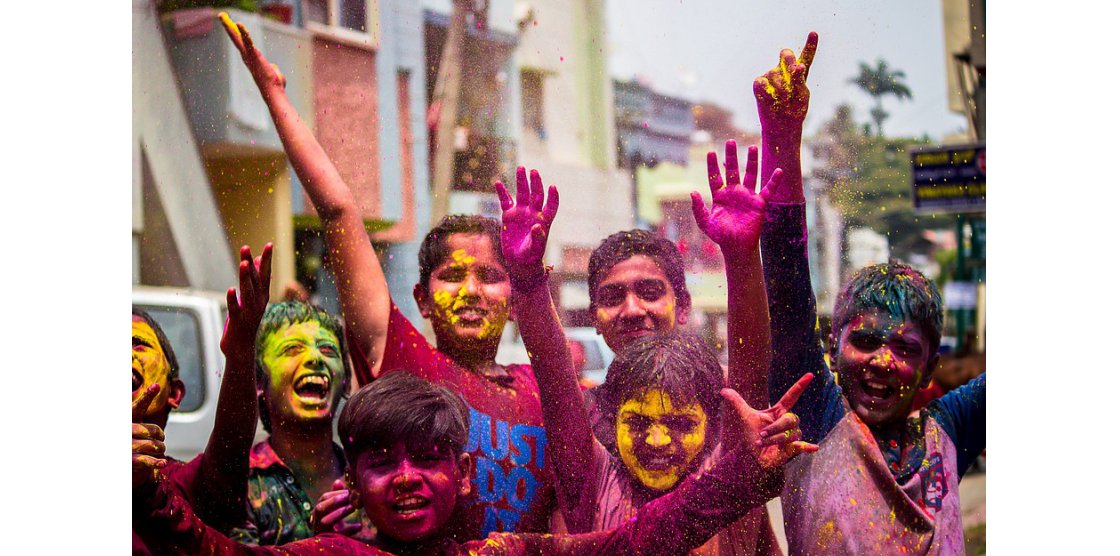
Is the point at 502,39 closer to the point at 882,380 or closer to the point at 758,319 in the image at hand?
the point at 758,319

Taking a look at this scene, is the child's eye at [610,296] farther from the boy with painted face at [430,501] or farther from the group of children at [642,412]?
the boy with painted face at [430,501]

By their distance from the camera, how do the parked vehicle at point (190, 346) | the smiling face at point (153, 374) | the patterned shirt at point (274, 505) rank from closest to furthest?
the patterned shirt at point (274, 505) < the smiling face at point (153, 374) < the parked vehicle at point (190, 346)

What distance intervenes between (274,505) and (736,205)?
1.21 meters

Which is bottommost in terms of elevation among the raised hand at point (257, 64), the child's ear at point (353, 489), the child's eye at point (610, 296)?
the child's ear at point (353, 489)

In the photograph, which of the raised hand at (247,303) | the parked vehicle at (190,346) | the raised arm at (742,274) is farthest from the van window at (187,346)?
the raised arm at (742,274)

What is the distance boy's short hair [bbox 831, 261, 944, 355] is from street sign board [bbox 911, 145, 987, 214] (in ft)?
0.60

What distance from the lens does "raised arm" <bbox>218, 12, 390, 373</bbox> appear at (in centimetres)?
254

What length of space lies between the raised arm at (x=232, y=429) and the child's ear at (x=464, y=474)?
51 centimetres

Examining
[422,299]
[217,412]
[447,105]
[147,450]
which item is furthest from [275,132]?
[147,450]

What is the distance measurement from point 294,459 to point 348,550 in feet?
1.23

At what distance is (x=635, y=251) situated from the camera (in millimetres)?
2350

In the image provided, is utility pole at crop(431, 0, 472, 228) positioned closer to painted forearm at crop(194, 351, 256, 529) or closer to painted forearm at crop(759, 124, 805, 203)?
painted forearm at crop(194, 351, 256, 529)

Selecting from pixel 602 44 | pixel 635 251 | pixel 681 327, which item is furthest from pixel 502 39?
pixel 681 327

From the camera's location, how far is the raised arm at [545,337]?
7.59 feet
